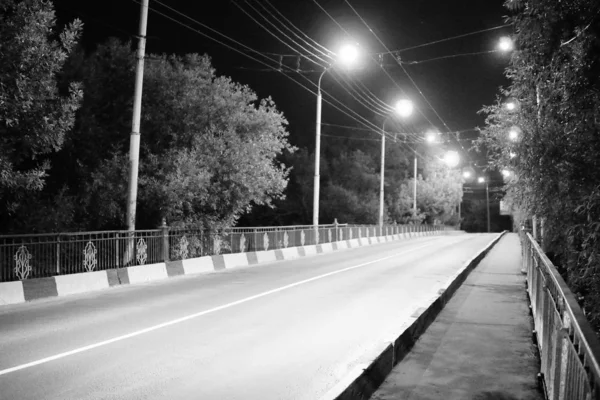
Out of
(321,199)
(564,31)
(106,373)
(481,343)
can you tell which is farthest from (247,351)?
(321,199)

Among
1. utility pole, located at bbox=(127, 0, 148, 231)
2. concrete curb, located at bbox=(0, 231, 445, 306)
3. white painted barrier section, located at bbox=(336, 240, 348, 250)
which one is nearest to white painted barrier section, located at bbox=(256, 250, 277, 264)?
concrete curb, located at bbox=(0, 231, 445, 306)

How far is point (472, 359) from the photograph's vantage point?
7.45 m

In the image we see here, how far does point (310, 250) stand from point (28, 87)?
17855mm

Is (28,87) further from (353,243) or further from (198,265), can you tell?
(353,243)

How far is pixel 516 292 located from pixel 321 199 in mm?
49683

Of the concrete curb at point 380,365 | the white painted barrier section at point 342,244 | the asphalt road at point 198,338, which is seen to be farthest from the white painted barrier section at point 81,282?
the white painted barrier section at point 342,244

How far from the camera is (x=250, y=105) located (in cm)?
2478

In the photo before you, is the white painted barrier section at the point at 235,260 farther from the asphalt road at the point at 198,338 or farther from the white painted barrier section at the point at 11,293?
the white painted barrier section at the point at 11,293

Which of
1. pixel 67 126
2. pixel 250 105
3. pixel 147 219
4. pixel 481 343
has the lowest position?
pixel 481 343

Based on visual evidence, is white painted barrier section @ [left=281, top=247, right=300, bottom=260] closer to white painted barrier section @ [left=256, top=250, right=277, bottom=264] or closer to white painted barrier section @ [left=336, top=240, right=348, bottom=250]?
white painted barrier section @ [left=256, top=250, right=277, bottom=264]

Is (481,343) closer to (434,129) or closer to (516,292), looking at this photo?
(516,292)

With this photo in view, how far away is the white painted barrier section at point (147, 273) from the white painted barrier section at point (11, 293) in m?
3.49

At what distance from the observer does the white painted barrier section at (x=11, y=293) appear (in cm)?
1148

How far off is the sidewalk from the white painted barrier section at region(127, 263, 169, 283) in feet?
27.3
